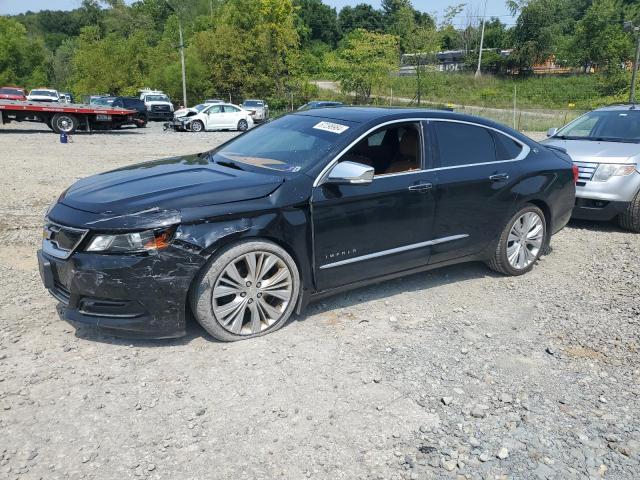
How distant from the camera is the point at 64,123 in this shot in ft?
71.8

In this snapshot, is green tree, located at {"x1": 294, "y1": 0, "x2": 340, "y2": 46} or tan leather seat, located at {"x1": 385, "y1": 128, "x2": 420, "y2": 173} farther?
green tree, located at {"x1": 294, "y1": 0, "x2": 340, "y2": 46}

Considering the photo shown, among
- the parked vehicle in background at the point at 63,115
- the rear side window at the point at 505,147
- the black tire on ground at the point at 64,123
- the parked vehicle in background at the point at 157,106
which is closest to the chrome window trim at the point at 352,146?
the rear side window at the point at 505,147

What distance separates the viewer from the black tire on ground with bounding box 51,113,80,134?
21719 millimetres

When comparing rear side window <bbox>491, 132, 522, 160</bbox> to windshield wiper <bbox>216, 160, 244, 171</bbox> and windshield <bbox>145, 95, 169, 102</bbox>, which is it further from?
windshield <bbox>145, 95, 169, 102</bbox>

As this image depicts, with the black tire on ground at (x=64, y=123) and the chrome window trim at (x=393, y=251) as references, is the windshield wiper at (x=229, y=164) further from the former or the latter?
the black tire on ground at (x=64, y=123)

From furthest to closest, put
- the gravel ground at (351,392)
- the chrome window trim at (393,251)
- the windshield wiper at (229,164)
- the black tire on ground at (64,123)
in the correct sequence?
1. the black tire on ground at (64,123)
2. the windshield wiper at (229,164)
3. the chrome window trim at (393,251)
4. the gravel ground at (351,392)

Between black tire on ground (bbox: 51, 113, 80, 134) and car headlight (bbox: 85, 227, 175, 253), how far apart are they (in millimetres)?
20314

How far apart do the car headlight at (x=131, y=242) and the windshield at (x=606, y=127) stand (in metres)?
6.94

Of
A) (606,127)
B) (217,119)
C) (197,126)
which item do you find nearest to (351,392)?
(606,127)

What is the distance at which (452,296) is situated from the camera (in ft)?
16.5

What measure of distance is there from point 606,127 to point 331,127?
5.63m

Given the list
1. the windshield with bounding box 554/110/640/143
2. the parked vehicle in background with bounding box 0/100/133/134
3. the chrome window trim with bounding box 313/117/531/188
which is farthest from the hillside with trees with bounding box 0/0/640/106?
the chrome window trim with bounding box 313/117/531/188

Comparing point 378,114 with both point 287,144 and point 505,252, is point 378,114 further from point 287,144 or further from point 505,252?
point 505,252

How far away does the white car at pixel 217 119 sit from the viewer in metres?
26.5
